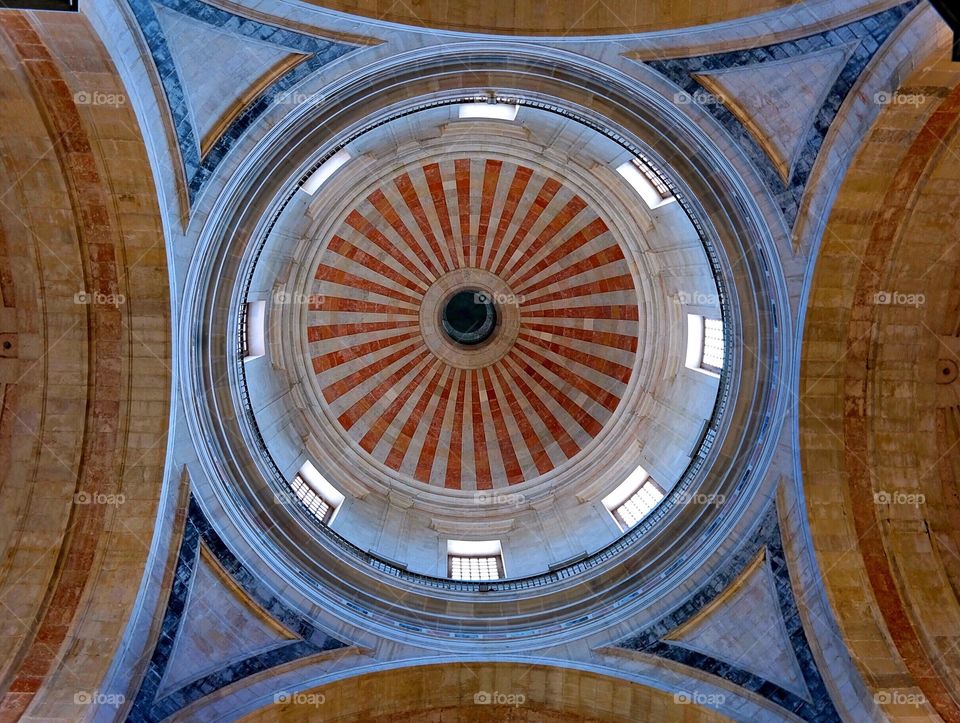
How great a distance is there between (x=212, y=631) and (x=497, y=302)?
15.4 m

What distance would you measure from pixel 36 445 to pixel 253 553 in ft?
17.4

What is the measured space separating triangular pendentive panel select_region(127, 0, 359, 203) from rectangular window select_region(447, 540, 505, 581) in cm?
1135

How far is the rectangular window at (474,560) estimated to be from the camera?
1886 centimetres

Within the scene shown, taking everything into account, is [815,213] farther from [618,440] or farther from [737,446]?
[618,440]

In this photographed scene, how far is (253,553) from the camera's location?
15.4m

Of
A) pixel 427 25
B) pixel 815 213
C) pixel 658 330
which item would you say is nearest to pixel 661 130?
pixel 815 213

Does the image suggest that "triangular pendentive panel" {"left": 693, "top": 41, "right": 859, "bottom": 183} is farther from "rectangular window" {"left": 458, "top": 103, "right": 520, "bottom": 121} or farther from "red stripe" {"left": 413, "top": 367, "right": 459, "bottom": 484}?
"red stripe" {"left": 413, "top": 367, "right": 459, "bottom": 484}

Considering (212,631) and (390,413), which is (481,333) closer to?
(390,413)

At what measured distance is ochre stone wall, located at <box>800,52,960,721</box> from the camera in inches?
567

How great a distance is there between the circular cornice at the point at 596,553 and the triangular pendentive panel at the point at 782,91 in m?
0.64

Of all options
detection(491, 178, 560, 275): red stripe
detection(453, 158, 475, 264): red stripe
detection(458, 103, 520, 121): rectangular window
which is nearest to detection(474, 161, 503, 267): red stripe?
detection(453, 158, 475, 264): red stripe

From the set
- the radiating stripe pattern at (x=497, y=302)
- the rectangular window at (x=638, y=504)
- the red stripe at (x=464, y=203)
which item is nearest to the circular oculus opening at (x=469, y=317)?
the radiating stripe pattern at (x=497, y=302)

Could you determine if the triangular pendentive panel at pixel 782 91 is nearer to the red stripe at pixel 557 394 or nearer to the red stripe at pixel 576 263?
the red stripe at pixel 576 263

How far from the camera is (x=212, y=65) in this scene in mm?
13055
